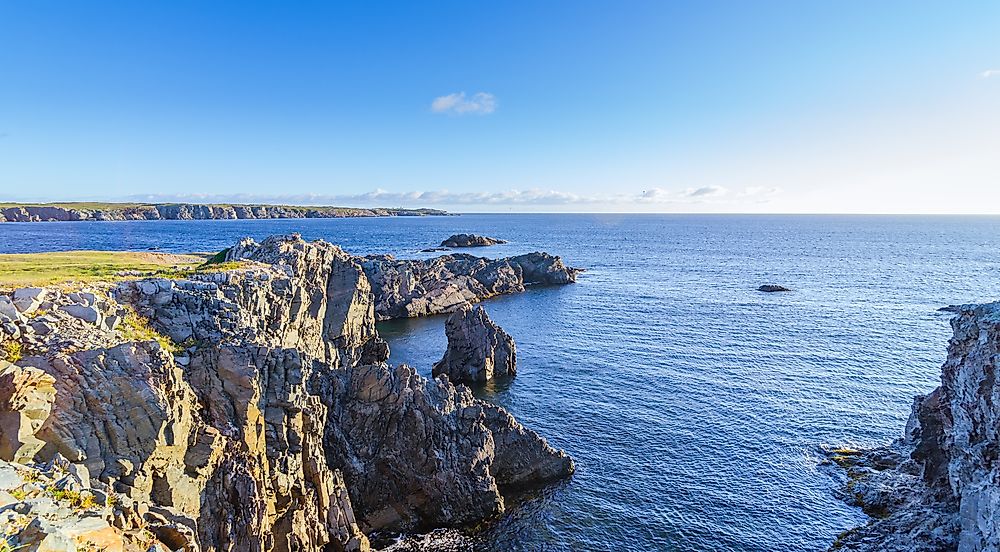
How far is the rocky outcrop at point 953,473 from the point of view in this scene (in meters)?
26.3

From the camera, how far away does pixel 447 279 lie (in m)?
111

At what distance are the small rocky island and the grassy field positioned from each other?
10.7 feet

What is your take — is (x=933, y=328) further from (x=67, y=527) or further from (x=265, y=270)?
(x=67, y=527)

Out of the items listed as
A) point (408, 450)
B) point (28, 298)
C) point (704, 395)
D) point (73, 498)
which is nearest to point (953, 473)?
point (704, 395)

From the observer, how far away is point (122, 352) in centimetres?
2209

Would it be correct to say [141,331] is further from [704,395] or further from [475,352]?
[704,395]

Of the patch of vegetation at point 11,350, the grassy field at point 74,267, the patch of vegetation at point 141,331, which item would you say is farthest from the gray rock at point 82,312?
the grassy field at point 74,267

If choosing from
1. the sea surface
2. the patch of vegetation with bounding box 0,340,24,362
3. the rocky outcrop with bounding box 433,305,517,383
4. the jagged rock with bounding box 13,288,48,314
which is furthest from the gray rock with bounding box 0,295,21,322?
the rocky outcrop with bounding box 433,305,517,383

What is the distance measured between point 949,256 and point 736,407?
574ft

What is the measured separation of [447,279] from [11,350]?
297 feet

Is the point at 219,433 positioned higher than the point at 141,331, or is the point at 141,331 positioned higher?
the point at 141,331

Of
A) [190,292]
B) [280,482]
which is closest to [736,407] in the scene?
[280,482]

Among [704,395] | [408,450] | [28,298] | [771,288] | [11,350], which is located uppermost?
[28,298]

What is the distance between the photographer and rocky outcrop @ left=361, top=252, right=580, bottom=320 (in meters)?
94.8
